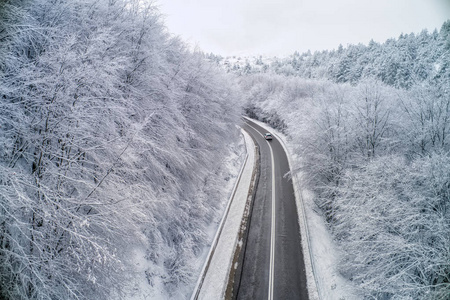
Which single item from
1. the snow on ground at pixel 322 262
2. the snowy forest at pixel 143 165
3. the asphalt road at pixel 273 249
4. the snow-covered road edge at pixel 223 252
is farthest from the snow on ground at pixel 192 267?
the snow on ground at pixel 322 262

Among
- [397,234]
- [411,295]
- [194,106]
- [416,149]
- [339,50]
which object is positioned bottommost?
[411,295]

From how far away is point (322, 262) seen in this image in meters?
12.0

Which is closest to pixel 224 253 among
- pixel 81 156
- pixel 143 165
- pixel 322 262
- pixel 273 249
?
pixel 273 249

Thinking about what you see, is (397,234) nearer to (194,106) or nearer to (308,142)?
(308,142)

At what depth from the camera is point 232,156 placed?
1064 inches

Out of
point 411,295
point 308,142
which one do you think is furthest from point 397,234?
point 308,142

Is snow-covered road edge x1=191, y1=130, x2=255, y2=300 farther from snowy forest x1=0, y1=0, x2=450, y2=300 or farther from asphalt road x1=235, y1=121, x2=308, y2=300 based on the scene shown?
asphalt road x1=235, y1=121, x2=308, y2=300

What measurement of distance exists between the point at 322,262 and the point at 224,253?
5.82 meters

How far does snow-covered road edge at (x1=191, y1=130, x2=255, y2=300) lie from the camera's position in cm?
1001

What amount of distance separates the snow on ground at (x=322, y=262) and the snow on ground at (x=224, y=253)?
4390 mm

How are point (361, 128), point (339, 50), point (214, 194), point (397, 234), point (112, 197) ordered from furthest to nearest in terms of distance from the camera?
point (339, 50) → point (214, 194) → point (361, 128) → point (397, 234) → point (112, 197)

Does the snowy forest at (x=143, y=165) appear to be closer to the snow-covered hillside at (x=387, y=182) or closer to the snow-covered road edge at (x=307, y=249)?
the snow-covered hillside at (x=387, y=182)

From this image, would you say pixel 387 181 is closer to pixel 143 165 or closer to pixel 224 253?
pixel 224 253

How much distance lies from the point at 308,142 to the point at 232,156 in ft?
37.6
